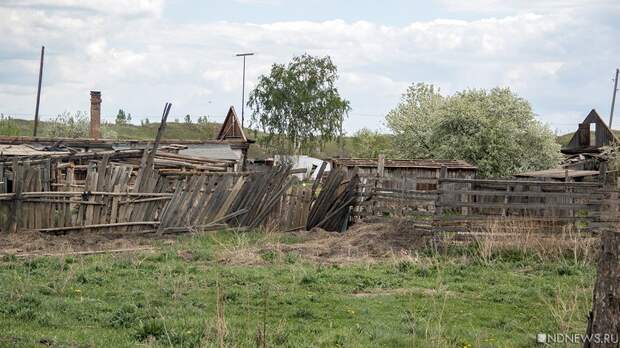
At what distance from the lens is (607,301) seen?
17.7ft

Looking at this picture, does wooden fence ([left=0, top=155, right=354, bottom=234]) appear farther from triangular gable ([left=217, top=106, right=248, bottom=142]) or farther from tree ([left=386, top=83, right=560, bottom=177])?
triangular gable ([left=217, top=106, right=248, bottom=142])

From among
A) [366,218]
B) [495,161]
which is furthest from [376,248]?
[495,161]

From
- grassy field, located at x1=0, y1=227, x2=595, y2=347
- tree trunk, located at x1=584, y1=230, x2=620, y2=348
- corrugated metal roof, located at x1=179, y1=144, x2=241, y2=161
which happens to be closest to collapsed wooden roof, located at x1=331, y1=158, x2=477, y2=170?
corrugated metal roof, located at x1=179, y1=144, x2=241, y2=161

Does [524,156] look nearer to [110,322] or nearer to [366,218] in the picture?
[366,218]

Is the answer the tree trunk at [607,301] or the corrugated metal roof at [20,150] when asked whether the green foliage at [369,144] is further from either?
the tree trunk at [607,301]

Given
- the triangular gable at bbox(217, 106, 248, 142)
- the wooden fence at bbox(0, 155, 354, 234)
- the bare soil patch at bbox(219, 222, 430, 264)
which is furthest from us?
the triangular gable at bbox(217, 106, 248, 142)

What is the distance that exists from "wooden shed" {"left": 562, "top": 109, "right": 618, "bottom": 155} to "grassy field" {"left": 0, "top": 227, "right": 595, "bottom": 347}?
3577 centimetres

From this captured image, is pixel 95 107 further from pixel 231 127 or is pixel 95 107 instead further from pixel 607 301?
pixel 607 301

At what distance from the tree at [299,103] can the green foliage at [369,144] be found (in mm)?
3144

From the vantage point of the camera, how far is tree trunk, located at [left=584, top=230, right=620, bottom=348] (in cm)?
532

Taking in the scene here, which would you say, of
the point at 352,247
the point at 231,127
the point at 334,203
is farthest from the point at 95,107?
the point at 352,247

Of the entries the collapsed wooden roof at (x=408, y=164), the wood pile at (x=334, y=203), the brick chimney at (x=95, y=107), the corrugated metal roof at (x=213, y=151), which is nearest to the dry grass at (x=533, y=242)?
the wood pile at (x=334, y=203)

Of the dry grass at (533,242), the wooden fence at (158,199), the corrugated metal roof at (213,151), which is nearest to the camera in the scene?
the dry grass at (533,242)

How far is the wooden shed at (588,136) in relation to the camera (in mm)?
47469
